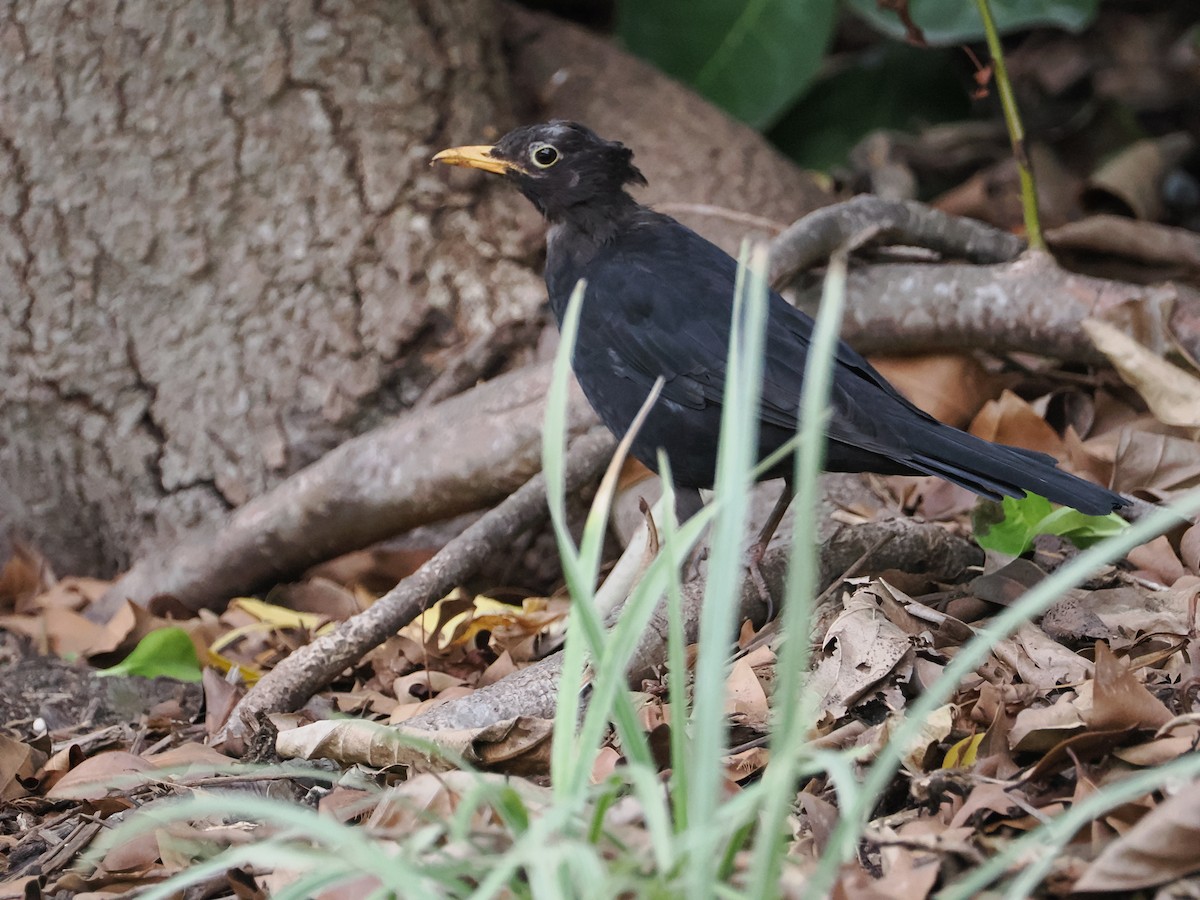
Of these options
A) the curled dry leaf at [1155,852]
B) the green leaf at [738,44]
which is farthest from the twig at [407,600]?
the green leaf at [738,44]

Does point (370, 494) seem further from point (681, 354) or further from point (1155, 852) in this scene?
point (1155, 852)

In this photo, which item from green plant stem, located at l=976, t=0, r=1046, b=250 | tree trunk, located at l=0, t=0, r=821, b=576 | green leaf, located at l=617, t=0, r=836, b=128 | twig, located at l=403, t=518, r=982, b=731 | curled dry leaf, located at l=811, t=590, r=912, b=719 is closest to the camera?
curled dry leaf, located at l=811, t=590, r=912, b=719

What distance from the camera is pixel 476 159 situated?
3.46 meters

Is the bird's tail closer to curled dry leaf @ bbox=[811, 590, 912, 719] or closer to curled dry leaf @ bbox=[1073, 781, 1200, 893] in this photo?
curled dry leaf @ bbox=[811, 590, 912, 719]

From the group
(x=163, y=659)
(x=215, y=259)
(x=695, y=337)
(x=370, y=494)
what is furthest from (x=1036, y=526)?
(x=215, y=259)

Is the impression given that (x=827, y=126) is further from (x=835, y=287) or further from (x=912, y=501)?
(x=835, y=287)

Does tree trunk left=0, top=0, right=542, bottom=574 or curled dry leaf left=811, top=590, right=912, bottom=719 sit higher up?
tree trunk left=0, top=0, right=542, bottom=574

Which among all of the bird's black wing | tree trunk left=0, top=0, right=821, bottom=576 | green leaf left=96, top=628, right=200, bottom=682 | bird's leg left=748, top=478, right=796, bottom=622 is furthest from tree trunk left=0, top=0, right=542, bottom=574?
bird's leg left=748, top=478, right=796, bottom=622

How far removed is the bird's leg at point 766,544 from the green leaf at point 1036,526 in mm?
489

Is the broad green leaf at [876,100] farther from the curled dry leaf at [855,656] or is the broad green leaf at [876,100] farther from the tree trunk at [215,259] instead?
Answer: the curled dry leaf at [855,656]

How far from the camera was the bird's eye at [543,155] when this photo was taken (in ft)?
11.3

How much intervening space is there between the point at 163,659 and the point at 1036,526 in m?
2.24

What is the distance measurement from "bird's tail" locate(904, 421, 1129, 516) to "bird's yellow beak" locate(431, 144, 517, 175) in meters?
1.41

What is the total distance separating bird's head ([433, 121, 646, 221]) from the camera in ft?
11.3
